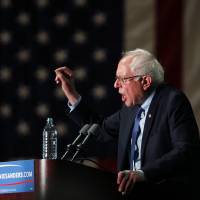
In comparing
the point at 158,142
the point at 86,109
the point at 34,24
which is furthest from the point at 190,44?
the point at 158,142

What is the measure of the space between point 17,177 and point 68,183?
21 cm

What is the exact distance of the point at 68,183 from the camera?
10.7ft

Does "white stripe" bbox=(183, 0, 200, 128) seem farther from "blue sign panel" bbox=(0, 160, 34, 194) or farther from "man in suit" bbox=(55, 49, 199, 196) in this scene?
"blue sign panel" bbox=(0, 160, 34, 194)

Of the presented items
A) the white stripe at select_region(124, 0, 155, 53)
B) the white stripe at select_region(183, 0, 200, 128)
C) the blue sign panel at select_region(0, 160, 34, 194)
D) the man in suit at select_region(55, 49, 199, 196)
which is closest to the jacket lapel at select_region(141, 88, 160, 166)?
the man in suit at select_region(55, 49, 199, 196)

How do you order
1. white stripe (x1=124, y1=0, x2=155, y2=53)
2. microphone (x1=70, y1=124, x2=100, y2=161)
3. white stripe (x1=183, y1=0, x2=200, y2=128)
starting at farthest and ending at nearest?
white stripe (x1=124, y1=0, x2=155, y2=53) → white stripe (x1=183, y1=0, x2=200, y2=128) → microphone (x1=70, y1=124, x2=100, y2=161)

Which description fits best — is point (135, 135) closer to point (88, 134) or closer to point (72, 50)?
point (88, 134)

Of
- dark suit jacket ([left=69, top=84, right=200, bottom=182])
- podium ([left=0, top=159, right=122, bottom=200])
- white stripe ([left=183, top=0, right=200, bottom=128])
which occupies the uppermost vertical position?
white stripe ([left=183, top=0, right=200, bottom=128])

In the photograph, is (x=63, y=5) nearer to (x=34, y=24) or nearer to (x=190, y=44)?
(x=34, y=24)

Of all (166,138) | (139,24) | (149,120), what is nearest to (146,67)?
(149,120)

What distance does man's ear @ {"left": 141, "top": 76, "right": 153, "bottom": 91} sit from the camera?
3.94m

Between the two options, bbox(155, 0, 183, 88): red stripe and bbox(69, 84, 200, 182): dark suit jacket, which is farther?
bbox(155, 0, 183, 88): red stripe

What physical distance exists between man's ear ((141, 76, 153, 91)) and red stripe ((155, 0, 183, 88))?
1.84 meters

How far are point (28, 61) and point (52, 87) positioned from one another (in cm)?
28

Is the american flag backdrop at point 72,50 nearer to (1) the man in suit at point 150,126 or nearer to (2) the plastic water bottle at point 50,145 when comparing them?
(2) the plastic water bottle at point 50,145
